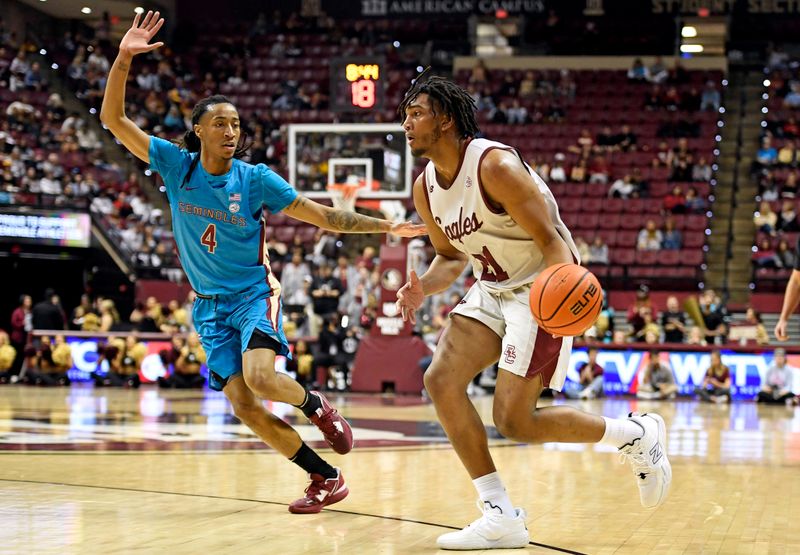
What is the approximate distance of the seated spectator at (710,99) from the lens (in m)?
24.8

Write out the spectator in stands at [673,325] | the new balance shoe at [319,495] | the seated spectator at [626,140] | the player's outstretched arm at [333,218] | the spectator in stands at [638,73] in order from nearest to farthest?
1. the new balance shoe at [319,495]
2. the player's outstretched arm at [333,218]
3. the spectator in stands at [673,325]
4. the seated spectator at [626,140]
5. the spectator in stands at [638,73]

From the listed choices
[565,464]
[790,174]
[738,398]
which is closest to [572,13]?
[790,174]

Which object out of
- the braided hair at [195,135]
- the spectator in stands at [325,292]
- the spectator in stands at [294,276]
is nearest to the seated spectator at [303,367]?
the spectator in stands at [325,292]

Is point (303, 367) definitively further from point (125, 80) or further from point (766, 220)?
point (125, 80)

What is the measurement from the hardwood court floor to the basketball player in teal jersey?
42 centimetres

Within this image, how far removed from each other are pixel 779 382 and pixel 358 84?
6939 millimetres

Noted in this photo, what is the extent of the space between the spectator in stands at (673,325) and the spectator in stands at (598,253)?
11.3ft

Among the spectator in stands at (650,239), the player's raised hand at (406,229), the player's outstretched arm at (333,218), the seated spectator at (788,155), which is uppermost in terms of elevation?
the seated spectator at (788,155)

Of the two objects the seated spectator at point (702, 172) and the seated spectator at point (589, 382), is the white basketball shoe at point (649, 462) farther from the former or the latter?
the seated spectator at point (702, 172)

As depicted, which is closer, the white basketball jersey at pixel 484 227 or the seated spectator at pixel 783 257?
the white basketball jersey at pixel 484 227

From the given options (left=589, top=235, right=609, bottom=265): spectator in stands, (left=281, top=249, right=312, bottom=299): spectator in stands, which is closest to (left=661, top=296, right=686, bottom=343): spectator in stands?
(left=589, top=235, right=609, bottom=265): spectator in stands

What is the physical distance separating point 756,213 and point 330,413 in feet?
57.4

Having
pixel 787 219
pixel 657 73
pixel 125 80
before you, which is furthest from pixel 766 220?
pixel 125 80

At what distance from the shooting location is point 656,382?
1583 centimetres
